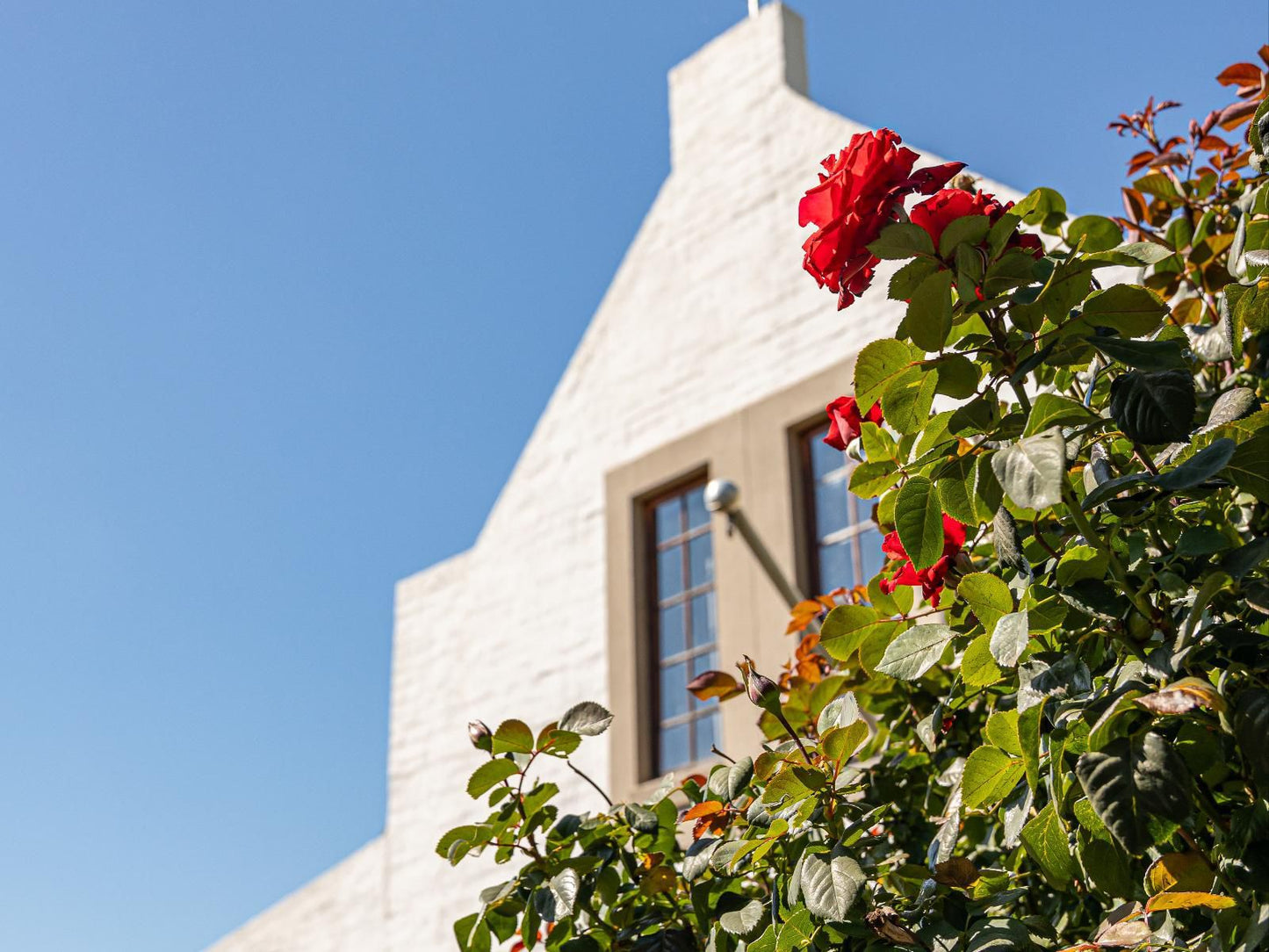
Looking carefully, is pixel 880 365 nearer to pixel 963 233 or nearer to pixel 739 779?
pixel 963 233

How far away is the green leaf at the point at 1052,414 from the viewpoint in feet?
4.71

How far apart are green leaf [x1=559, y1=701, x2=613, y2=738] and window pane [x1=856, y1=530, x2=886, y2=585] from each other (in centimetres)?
309

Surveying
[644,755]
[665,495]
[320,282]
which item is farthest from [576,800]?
[320,282]

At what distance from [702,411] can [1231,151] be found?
330 cm

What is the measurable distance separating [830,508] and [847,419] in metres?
3.58

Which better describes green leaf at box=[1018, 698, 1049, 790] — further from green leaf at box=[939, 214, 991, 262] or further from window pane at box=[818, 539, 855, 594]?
window pane at box=[818, 539, 855, 594]

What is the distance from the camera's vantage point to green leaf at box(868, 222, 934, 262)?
1.46m

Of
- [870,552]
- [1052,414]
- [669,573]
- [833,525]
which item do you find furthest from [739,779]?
[669,573]

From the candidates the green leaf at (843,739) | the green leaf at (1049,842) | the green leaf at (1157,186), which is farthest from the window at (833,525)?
the green leaf at (1049,842)

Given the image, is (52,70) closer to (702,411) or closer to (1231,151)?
(702,411)

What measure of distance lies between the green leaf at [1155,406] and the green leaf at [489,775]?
107cm

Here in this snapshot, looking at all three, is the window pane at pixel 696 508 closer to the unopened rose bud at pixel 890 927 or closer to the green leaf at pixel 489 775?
the green leaf at pixel 489 775

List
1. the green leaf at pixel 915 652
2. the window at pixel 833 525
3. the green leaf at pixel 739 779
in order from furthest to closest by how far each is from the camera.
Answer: the window at pixel 833 525 < the green leaf at pixel 739 779 < the green leaf at pixel 915 652

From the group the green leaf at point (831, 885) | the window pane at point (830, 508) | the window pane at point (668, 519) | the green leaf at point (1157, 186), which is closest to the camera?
the green leaf at point (831, 885)
